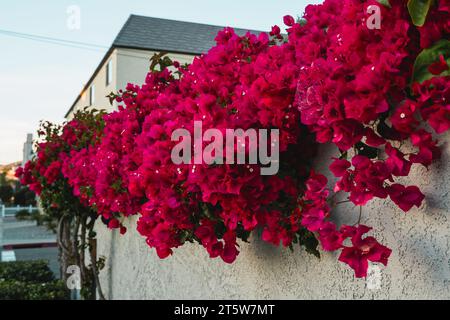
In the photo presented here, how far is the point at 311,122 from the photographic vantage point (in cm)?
138

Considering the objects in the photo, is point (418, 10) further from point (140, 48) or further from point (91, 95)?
point (91, 95)

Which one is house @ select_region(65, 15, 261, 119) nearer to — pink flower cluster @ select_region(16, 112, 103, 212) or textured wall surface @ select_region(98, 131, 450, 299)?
pink flower cluster @ select_region(16, 112, 103, 212)

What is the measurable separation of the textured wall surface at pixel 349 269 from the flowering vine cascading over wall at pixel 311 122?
0.07m

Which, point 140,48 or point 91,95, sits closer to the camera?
point 140,48

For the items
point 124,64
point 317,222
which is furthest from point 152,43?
point 317,222

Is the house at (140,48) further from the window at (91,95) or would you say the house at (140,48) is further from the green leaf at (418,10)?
the green leaf at (418,10)

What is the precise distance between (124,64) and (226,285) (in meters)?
14.8

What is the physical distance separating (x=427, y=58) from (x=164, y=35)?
59.8ft

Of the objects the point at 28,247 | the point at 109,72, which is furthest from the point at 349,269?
the point at 28,247

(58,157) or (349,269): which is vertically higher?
(58,157)

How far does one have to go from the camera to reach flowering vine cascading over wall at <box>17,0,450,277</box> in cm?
121

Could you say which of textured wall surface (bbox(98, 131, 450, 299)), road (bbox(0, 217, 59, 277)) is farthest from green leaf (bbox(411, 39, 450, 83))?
road (bbox(0, 217, 59, 277))
